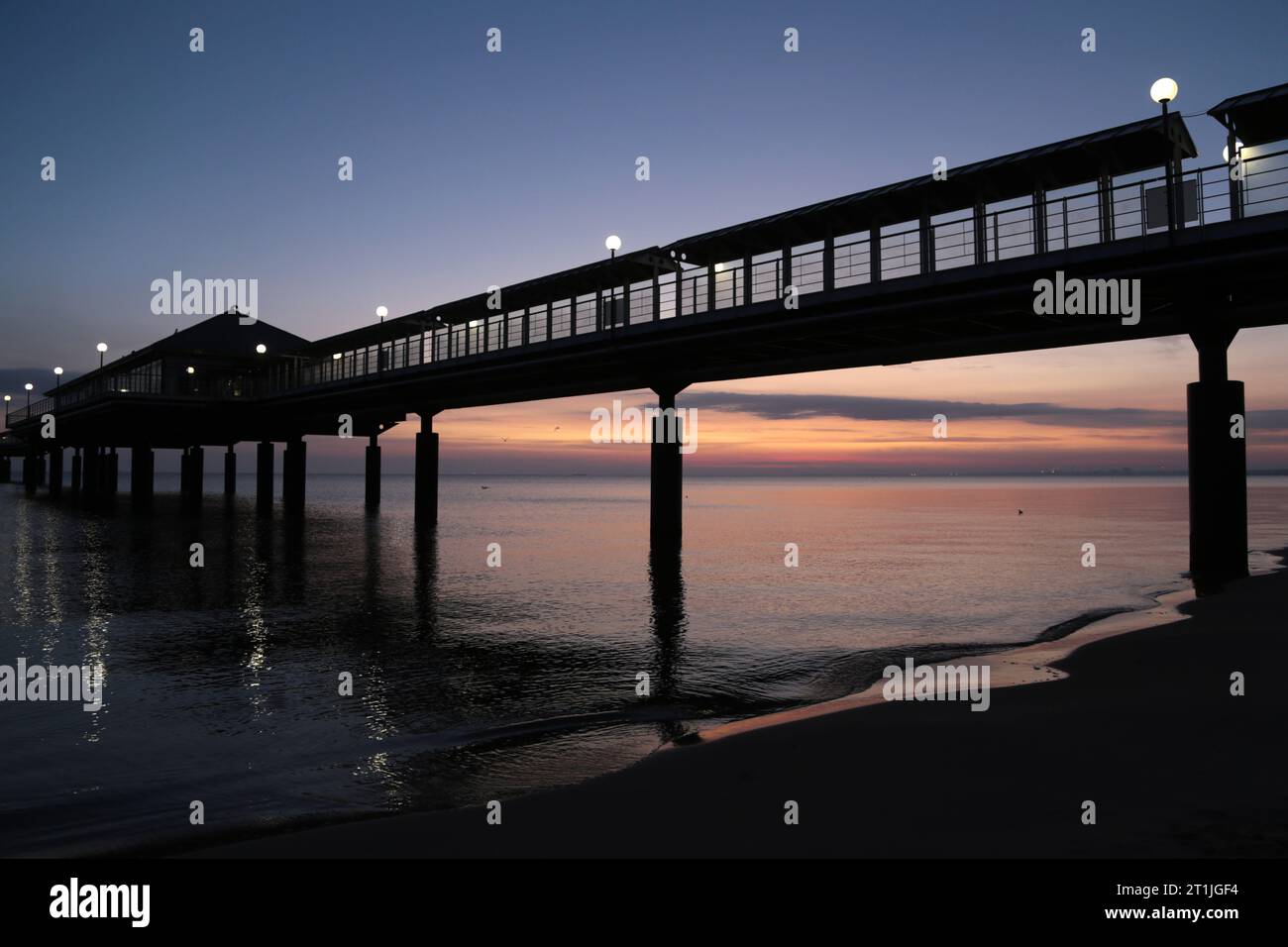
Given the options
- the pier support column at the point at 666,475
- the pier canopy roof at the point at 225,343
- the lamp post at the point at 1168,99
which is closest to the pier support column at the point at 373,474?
the pier canopy roof at the point at 225,343

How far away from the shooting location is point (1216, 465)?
1920 cm

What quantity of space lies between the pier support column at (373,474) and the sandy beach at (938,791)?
208 ft

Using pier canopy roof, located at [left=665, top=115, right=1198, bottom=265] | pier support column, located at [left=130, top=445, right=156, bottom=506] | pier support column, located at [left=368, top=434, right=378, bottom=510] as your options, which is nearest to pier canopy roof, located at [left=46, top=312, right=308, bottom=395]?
pier support column, located at [left=130, top=445, right=156, bottom=506]

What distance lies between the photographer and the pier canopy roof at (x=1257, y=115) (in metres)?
17.9

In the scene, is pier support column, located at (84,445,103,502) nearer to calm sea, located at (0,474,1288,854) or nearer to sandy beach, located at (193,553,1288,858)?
calm sea, located at (0,474,1288,854)

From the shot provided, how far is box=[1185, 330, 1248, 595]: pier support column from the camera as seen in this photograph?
19.1m

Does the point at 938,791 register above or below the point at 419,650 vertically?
above

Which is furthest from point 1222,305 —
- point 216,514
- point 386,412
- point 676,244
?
point 216,514

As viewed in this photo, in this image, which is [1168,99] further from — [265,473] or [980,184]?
[265,473]

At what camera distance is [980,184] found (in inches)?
897

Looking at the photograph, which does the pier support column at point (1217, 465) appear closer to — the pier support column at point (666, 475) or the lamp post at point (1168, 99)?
the lamp post at point (1168, 99)

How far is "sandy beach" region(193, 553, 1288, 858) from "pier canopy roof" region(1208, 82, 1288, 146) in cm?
1485

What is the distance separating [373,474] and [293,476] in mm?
7201

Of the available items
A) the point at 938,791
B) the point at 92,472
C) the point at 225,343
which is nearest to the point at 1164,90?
the point at 938,791
